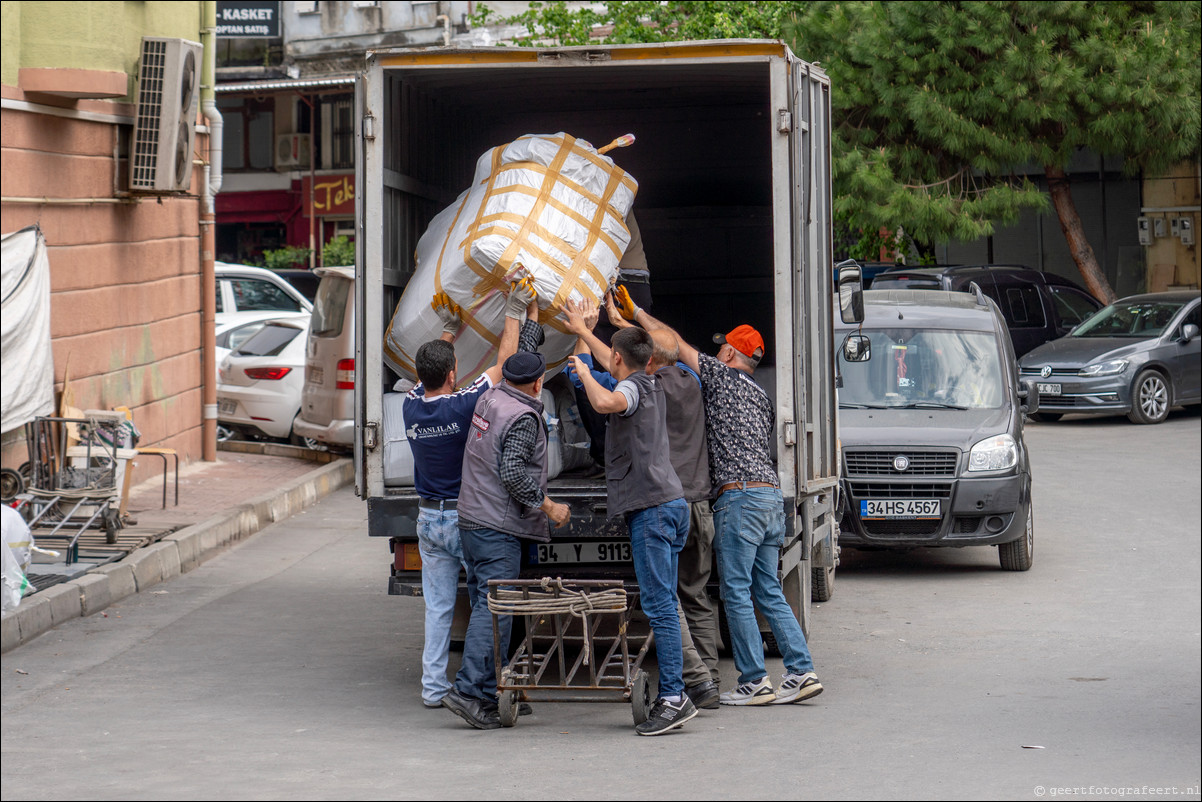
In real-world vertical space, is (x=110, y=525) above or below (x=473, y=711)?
above

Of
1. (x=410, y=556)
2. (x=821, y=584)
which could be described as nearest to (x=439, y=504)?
(x=410, y=556)

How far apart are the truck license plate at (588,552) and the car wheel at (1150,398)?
504 inches

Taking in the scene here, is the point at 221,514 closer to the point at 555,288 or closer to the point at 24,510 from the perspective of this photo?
the point at 24,510

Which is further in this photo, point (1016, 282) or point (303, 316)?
point (1016, 282)

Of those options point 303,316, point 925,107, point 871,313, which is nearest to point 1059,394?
point 925,107

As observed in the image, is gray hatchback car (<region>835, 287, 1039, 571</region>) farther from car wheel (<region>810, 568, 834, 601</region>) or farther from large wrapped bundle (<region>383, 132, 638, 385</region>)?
large wrapped bundle (<region>383, 132, 638, 385</region>)

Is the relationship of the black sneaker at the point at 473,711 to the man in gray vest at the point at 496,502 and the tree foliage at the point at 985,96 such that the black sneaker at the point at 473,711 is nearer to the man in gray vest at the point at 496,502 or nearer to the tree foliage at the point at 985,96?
the man in gray vest at the point at 496,502

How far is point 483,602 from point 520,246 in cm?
171

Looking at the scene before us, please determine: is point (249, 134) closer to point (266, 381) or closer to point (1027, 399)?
point (266, 381)

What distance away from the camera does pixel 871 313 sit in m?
11.8

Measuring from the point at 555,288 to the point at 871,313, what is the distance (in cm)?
514

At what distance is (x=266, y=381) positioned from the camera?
1639 centimetres

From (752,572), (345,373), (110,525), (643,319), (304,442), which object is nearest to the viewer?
(752,572)

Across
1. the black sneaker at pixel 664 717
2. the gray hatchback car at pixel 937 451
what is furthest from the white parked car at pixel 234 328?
the black sneaker at pixel 664 717
